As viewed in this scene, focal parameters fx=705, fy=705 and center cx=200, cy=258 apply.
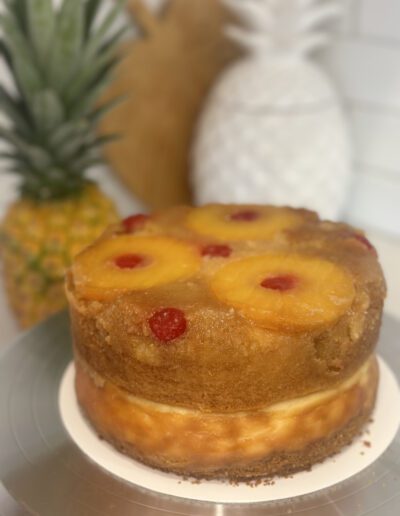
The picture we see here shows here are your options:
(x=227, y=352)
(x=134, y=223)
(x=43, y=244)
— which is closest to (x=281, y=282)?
(x=227, y=352)

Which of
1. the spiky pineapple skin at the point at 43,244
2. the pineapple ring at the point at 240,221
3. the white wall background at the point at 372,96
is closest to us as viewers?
the pineapple ring at the point at 240,221

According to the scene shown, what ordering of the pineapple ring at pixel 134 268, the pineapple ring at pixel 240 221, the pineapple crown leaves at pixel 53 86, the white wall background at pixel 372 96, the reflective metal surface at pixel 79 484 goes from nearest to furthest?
the reflective metal surface at pixel 79 484, the pineapple ring at pixel 134 268, the pineapple ring at pixel 240 221, the pineapple crown leaves at pixel 53 86, the white wall background at pixel 372 96

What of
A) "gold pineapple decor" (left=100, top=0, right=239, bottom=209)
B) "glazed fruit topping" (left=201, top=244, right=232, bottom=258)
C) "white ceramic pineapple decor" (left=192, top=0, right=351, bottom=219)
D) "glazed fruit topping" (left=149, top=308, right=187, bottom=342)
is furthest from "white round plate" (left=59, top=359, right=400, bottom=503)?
"gold pineapple decor" (left=100, top=0, right=239, bottom=209)

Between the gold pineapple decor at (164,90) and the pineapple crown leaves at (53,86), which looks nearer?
the pineapple crown leaves at (53,86)

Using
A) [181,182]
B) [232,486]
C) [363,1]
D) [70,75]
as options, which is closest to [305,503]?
[232,486]

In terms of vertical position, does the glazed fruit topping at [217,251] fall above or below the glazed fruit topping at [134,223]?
above

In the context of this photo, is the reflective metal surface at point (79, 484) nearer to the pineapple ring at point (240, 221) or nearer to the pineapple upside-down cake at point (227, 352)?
the pineapple upside-down cake at point (227, 352)

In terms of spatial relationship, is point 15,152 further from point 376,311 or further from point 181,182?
point 376,311

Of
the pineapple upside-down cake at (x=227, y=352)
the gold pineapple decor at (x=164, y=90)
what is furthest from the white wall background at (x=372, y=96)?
the pineapple upside-down cake at (x=227, y=352)

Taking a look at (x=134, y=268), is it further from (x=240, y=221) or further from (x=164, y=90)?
(x=164, y=90)

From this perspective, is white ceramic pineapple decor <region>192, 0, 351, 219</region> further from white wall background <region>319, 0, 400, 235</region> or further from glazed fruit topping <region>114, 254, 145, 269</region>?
glazed fruit topping <region>114, 254, 145, 269</region>
